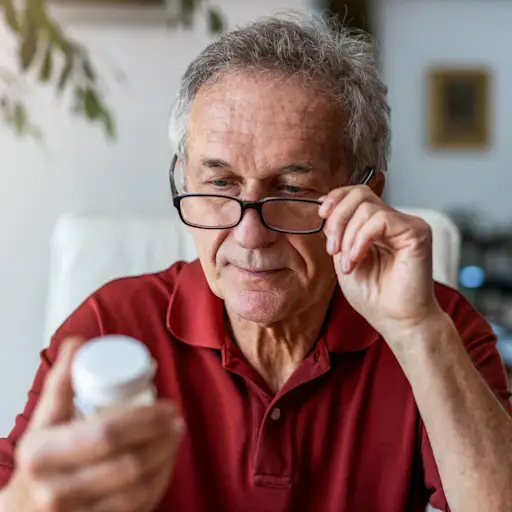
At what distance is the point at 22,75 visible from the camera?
177 cm

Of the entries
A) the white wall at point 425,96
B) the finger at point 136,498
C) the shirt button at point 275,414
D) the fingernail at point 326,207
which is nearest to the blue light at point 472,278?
the white wall at point 425,96

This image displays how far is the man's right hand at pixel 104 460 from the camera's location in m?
0.46

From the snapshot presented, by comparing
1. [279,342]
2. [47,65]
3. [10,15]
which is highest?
[10,15]

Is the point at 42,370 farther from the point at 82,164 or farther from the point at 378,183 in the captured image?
the point at 82,164

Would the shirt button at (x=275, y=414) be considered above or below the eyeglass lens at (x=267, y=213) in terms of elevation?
below

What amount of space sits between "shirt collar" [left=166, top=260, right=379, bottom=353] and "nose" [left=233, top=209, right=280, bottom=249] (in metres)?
0.20

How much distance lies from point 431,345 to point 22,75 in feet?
4.84

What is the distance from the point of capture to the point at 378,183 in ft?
3.41

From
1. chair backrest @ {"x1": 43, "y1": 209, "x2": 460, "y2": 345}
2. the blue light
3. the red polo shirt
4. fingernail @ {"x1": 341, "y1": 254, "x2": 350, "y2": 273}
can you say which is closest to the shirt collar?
the red polo shirt

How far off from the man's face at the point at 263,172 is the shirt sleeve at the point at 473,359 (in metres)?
0.31

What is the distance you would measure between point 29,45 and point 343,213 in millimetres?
1134

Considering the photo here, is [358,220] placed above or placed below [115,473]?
above

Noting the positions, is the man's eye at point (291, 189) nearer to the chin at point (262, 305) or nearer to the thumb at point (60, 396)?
the chin at point (262, 305)

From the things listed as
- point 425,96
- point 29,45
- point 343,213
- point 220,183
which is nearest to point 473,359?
point 343,213
